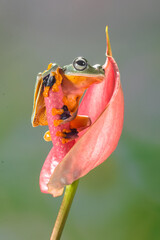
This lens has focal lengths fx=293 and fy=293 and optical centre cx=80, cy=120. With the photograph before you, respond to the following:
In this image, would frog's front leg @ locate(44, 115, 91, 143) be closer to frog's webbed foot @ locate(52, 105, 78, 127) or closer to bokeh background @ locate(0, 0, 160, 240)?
frog's webbed foot @ locate(52, 105, 78, 127)

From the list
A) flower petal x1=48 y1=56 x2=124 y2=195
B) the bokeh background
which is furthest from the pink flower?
the bokeh background
